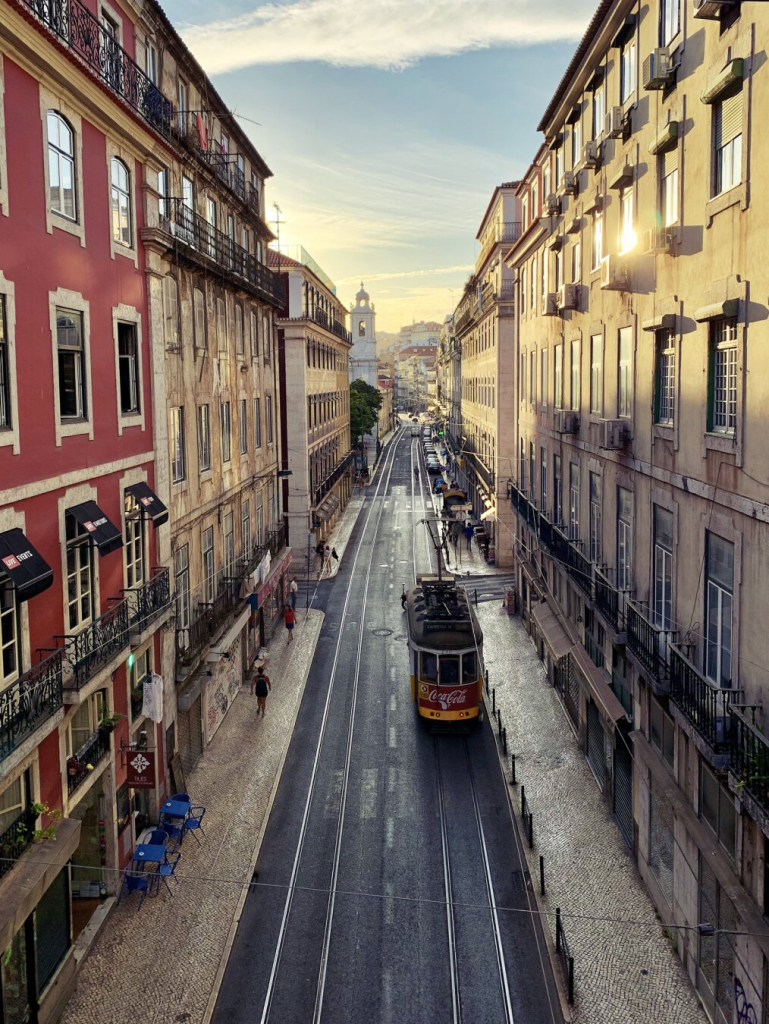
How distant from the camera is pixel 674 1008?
12586 mm

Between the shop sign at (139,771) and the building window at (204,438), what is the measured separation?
29.1 ft

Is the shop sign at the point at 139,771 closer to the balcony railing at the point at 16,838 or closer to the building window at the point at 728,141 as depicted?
the balcony railing at the point at 16,838

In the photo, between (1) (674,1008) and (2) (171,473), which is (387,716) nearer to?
(2) (171,473)

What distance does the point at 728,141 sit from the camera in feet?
38.9

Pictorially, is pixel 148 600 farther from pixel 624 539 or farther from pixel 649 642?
pixel 624 539

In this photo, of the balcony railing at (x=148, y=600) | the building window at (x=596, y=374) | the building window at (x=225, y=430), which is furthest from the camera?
the building window at (x=225, y=430)

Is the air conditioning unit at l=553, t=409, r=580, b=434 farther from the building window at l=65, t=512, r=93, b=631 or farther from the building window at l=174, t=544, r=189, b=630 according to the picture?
the building window at l=65, t=512, r=93, b=631

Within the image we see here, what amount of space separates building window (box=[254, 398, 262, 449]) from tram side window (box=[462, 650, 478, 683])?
40.2 feet

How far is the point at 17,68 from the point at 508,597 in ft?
93.7

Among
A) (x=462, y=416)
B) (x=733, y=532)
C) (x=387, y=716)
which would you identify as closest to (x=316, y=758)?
(x=387, y=716)

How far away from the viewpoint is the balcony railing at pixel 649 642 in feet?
45.9

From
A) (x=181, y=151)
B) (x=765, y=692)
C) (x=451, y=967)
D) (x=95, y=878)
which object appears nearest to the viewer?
(x=765, y=692)

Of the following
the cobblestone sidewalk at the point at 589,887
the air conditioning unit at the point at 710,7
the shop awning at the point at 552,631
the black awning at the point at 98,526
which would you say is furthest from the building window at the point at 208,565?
the air conditioning unit at the point at 710,7

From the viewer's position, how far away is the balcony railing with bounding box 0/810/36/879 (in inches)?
440
